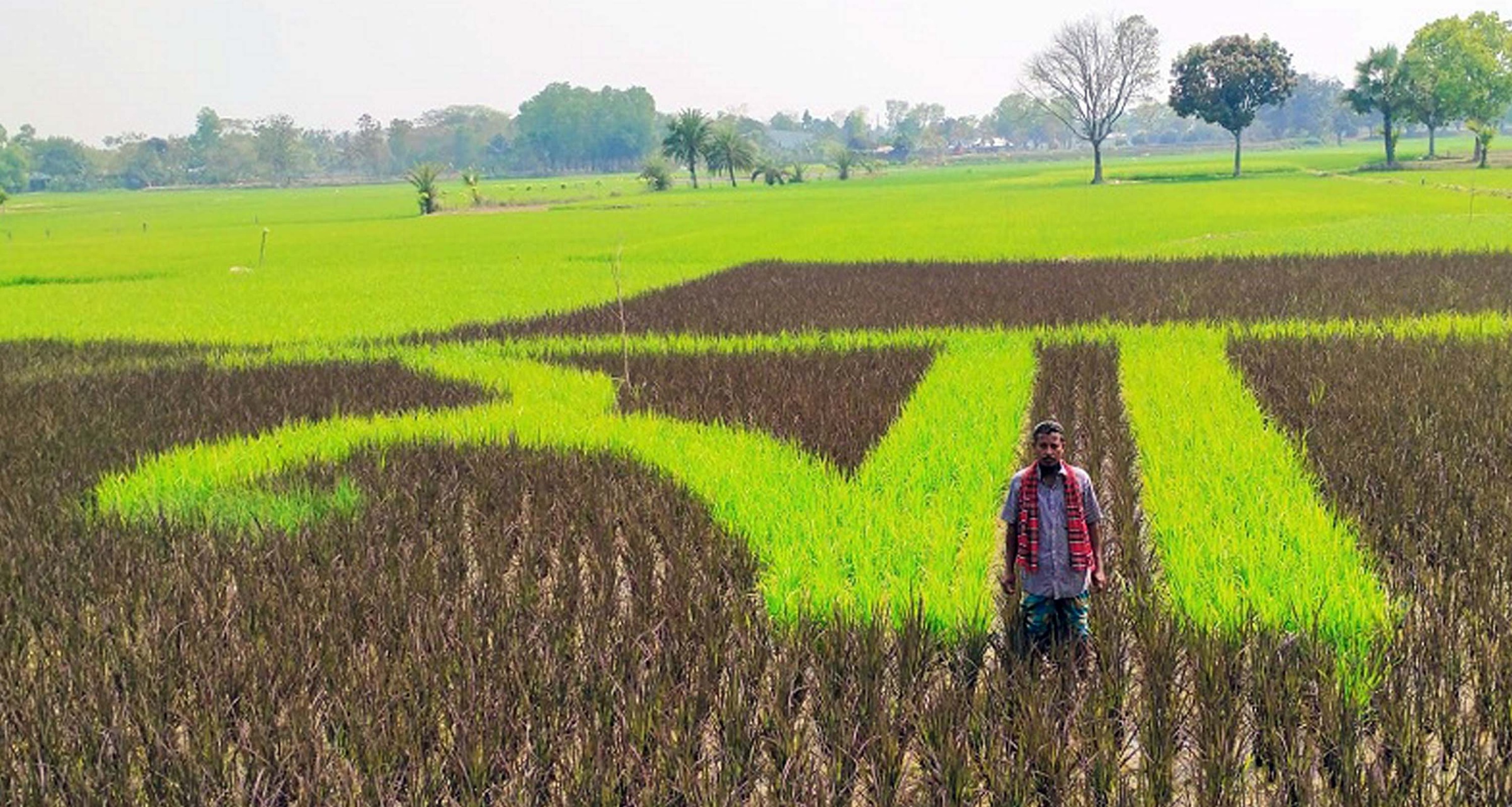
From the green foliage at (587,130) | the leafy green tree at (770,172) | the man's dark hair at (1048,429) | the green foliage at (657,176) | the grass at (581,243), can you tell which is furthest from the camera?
the green foliage at (587,130)

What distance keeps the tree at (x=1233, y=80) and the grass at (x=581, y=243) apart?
6374 mm

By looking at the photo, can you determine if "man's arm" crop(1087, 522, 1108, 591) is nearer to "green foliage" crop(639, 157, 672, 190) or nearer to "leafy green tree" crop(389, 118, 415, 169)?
"green foliage" crop(639, 157, 672, 190)

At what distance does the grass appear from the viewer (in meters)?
17.4

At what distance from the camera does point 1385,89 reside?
58.9 meters

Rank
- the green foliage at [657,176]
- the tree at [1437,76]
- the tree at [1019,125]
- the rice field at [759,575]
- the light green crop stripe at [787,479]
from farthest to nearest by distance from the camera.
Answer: the tree at [1019,125], the green foliage at [657,176], the tree at [1437,76], the light green crop stripe at [787,479], the rice field at [759,575]

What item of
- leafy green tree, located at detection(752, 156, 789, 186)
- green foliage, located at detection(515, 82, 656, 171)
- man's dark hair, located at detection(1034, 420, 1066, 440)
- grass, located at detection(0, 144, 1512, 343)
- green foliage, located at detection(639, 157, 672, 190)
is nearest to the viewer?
man's dark hair, located at detection(1034, 420, 1066, 440)

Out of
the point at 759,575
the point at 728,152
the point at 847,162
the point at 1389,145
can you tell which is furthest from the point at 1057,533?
the point at 847,162

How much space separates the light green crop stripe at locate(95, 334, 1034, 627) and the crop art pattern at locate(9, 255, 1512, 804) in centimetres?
4

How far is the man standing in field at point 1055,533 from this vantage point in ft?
12.3

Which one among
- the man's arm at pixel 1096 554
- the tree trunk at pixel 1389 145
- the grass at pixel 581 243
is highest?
the tree trunk at pixel 1389 145

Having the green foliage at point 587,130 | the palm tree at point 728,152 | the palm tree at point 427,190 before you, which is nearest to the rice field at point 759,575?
the palm tree at point 427,190

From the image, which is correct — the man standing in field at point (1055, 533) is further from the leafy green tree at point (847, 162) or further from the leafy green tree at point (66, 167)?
the leafy green tree at point (66, 167)

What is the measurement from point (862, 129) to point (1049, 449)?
188745 millimetres

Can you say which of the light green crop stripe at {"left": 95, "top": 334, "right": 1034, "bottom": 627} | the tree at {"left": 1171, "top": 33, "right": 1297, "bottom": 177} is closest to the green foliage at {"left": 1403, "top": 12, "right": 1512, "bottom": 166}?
the tree at {"left": 1171, "top": 33, "right": 1297, "bottom": 177}
